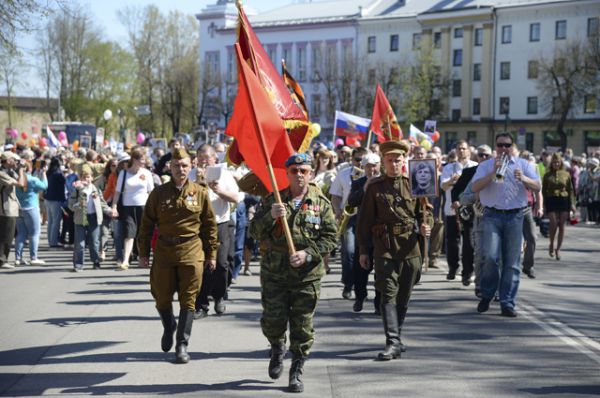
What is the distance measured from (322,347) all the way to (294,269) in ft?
5.89

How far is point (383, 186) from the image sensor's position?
8.83 metres

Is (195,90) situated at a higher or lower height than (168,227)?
higher

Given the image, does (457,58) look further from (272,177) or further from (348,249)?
(272,177)

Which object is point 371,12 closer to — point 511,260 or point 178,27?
point 178,27

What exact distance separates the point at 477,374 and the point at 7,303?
654 centimetres

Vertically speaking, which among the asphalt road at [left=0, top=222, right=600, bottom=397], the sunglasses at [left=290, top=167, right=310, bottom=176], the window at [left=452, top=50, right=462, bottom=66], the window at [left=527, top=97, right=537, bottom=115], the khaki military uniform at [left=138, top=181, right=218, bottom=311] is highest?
the window at [left=452, top=50, right=462, bottom=66]

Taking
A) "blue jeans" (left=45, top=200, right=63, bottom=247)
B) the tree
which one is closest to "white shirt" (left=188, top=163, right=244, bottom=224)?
"blue jeans" (left=45, top=200, right=63, bottom=247)

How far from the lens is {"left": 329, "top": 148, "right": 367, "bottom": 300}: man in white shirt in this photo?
11984 mm

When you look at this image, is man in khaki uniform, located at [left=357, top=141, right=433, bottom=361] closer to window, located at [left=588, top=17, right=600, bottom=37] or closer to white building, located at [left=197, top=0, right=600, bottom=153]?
window, located at [left=588, top=17, right=600, bottom=37]

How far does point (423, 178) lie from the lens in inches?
372

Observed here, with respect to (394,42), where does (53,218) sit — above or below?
below

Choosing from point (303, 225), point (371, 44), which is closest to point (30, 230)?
point (303, 225)

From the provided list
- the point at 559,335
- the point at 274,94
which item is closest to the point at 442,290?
the point at 559,335

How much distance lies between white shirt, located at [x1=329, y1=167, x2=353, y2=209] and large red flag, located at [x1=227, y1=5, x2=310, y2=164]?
1.76 metres
